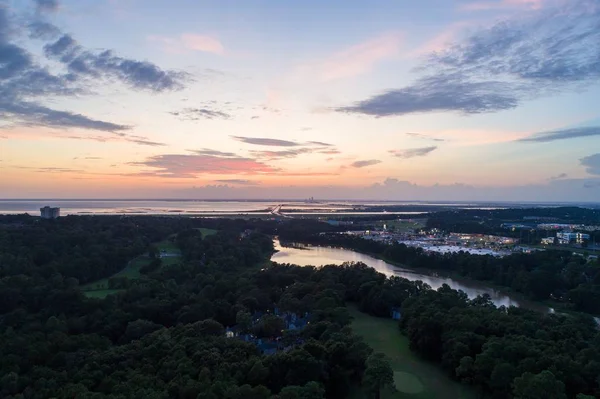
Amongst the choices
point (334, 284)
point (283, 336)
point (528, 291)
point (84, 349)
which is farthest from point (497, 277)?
point (84, 349)

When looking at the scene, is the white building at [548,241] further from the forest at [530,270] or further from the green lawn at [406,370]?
the green lawn at [406,370]

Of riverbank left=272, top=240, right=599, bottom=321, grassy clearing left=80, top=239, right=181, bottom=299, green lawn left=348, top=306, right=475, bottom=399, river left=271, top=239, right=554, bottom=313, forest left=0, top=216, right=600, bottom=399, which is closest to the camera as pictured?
forest left=0, top=216, right=600, bottom=399

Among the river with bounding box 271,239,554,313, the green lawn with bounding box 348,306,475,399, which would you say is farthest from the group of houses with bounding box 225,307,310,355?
the river with bounding box 271,239,554,313

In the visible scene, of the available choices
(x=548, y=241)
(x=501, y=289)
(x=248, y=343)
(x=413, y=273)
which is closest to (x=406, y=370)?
(x=248, y=343)

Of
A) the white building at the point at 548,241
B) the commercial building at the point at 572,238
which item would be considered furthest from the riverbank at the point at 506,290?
the commercial building at the point at 572,238

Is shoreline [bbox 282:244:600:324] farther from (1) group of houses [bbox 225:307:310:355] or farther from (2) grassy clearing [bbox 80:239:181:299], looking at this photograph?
(2) grassy clearing [bbox 80:239:181:299]
